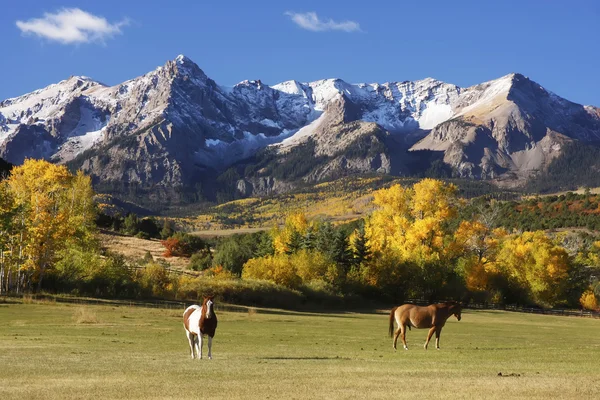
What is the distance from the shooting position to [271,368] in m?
20.1

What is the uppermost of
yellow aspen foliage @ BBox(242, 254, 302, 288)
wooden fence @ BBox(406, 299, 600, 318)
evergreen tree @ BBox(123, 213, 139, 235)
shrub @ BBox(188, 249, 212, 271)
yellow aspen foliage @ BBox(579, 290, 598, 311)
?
evergreen tree @ BBox(123, 213, 139, 235)

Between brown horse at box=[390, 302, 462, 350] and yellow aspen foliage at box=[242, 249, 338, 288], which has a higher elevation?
yellow aspen foliage at box=[242, 249, 338, 288]

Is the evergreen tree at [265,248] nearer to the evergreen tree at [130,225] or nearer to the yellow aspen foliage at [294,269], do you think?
the yellow aspen foliage at [294,269]

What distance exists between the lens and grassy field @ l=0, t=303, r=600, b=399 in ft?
51.2

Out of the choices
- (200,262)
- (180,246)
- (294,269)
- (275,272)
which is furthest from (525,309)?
(180,246)

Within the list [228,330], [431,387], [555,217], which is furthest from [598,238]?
[431,387]

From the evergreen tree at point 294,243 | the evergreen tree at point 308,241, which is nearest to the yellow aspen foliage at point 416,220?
the evergreen tree at point 308,241

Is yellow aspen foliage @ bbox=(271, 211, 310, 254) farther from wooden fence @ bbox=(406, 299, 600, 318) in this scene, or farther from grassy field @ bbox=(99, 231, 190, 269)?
wooden fence @ bbox=(406, 299, 600, 318)

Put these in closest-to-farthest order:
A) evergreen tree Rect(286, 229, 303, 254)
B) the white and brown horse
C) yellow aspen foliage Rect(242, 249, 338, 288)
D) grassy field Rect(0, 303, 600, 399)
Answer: grassy field Rect(0, 303, 600, 399)
the white and brown horse
yellow aspen foliage Rect(242, 249, 338, 288)
evergreen tree Rect(286, 229, 303, 254)

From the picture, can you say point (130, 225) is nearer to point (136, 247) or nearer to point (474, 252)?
point (136, 247)

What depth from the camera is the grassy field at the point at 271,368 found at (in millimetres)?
15594

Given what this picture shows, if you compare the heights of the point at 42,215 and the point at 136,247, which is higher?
the point at 136,247

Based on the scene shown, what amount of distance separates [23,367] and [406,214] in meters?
84.7

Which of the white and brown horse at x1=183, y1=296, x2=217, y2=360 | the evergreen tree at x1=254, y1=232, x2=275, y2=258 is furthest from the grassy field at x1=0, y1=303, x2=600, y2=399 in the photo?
the evergreen tree at x1=254, y1=232, x2=275, y2=258
